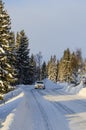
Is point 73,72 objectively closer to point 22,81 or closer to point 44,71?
point 22,81

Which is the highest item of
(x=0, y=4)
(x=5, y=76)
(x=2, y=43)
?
(x=0, y=4)

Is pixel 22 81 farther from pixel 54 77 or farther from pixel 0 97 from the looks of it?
pixel 54 77

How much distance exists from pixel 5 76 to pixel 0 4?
657 centimetres

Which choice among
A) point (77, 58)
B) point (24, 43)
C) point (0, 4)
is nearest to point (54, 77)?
point (77, 58)

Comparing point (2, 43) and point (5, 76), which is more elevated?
point (2, 43)

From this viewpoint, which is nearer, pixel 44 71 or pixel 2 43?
pixel 2 43

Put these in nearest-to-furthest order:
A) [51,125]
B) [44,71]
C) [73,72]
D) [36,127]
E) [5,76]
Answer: [36,127], [51,125], [5,76], [73,72], [44,71]

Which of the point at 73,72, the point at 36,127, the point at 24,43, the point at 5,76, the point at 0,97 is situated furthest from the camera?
the point at 73,72

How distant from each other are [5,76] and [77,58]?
75.8m

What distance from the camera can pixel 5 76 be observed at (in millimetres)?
31766

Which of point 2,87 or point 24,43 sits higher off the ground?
point 24,43

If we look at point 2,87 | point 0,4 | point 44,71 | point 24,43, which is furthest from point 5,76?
point 44,71

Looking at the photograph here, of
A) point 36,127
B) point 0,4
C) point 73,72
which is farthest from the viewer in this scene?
point 73,72

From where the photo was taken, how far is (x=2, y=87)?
2989cm
